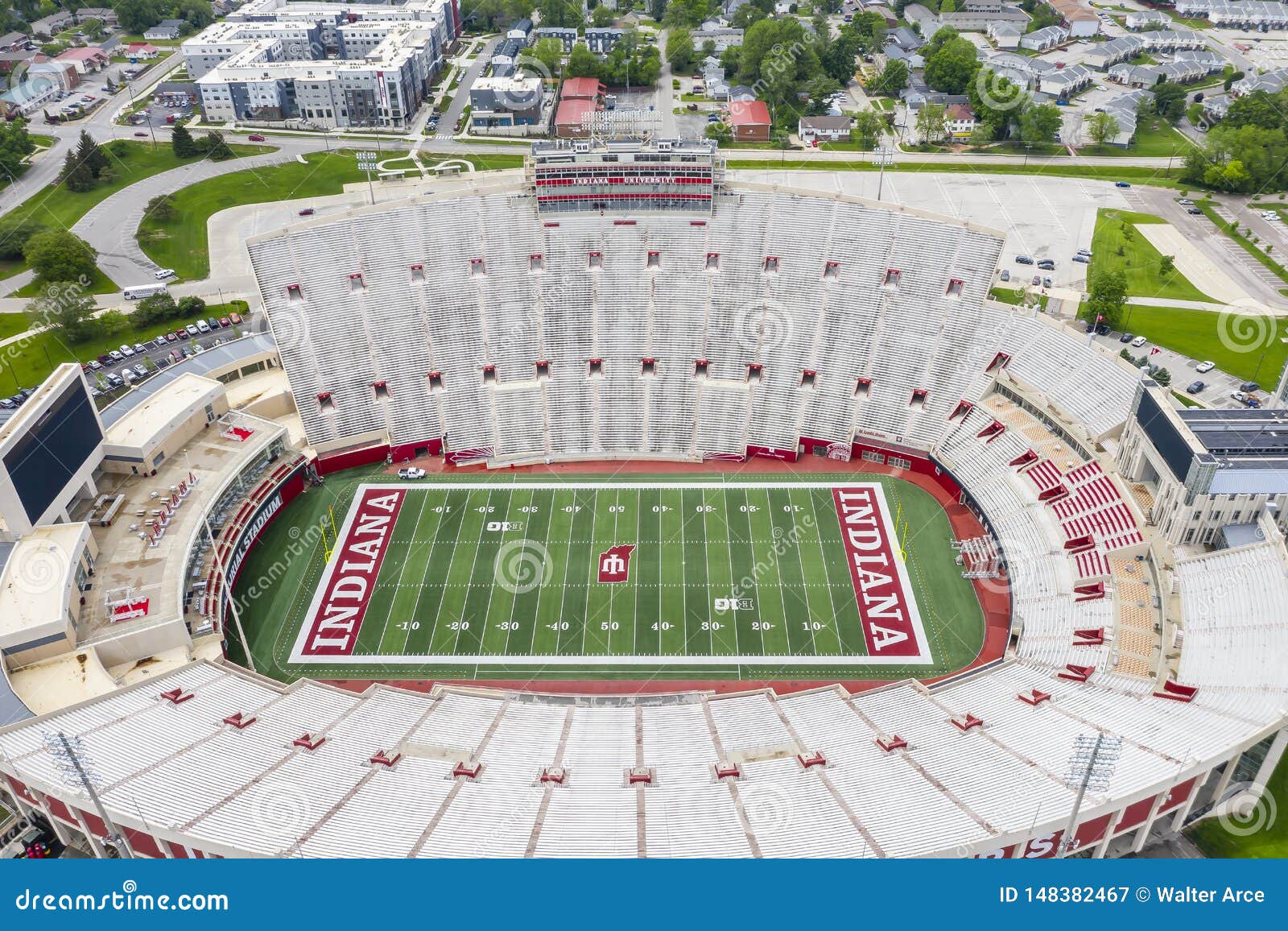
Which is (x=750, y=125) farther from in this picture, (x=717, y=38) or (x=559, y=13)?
(x=559, y=13)

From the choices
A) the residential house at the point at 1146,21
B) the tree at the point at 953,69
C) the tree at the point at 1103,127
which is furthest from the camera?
the residential house at the point at 1146,21

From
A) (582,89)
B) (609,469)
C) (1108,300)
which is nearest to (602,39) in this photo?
(582,89)

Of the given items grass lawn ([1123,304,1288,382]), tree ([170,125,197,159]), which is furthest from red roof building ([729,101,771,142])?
tree ([170,125,197,159])

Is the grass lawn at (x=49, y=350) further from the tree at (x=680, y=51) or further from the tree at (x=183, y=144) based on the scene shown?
the tree at (x=680, y=51)

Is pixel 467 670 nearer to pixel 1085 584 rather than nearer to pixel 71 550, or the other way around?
pixel 71 550

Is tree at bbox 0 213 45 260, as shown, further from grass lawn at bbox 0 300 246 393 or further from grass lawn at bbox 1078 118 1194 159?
grass lawn at bbox 1078 118 1194 159

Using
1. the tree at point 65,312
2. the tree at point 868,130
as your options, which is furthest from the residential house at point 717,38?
the tree at point 65,312
